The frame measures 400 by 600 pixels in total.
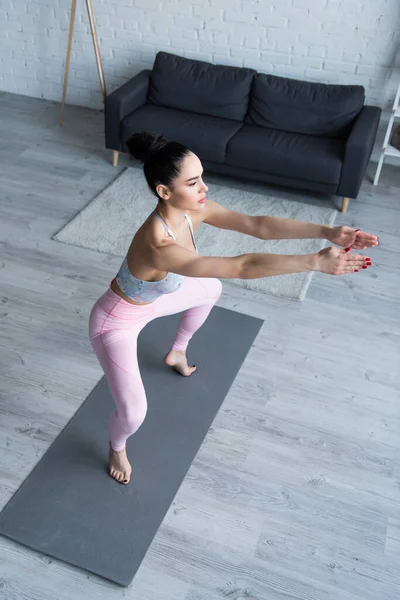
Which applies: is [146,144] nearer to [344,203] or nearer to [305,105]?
[344,203]

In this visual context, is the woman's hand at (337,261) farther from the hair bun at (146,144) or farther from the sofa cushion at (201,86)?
the sofa cushion at (201,86)

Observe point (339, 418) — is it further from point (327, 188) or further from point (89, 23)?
point (89, 23)

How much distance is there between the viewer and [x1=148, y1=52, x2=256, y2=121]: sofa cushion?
14.2 feet

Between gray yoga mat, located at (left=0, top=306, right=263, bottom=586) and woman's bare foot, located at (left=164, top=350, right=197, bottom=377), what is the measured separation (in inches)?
1.3

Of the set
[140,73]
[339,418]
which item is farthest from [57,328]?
[140,73]

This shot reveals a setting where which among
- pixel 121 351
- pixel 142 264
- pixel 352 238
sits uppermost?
pixel 352 238

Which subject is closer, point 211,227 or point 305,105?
point 211,227

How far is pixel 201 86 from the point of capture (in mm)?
4348

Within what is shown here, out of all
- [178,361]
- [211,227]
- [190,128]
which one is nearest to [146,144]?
[178,361]

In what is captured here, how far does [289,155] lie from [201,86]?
2.96ft

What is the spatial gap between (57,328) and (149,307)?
95 centimetres

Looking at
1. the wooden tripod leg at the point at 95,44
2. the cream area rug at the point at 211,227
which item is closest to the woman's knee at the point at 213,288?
the cream area rug at the point at 211,227

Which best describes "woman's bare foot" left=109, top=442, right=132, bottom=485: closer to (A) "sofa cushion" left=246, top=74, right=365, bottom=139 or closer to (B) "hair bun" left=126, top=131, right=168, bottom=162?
(B) "hair bun" left=126, top=131, right=168, bottom=162

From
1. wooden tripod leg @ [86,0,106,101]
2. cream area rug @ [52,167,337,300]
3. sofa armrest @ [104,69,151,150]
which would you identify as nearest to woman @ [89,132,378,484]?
cream area rug @ [52,167,337,300]
